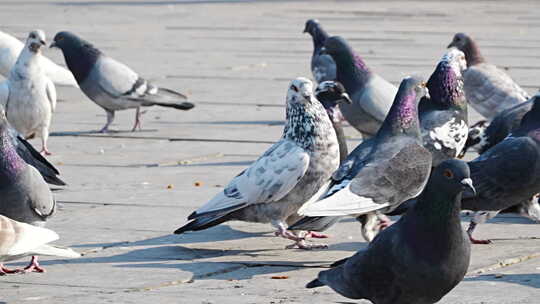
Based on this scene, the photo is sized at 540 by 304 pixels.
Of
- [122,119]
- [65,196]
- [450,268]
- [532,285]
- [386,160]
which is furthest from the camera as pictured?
[122,119]

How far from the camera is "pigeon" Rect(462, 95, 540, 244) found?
7312 millimetres

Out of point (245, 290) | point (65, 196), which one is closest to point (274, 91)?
point (65, 196)

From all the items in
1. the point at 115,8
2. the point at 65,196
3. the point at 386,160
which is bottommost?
the point at 115,8

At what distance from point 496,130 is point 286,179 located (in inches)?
84.8

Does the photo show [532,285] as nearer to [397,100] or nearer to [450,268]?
[450,268]

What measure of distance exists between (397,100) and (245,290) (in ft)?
5.73

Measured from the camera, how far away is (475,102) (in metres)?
11.3

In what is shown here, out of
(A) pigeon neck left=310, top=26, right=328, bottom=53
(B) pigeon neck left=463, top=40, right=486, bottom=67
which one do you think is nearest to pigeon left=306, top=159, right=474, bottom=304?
(B) pigeon neck left=463, top=40, right=486, bottom=67

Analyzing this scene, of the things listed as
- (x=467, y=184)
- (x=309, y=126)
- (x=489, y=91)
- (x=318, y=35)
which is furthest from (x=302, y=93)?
(x=318, y=35)

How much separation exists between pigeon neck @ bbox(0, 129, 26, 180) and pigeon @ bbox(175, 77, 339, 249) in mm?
959

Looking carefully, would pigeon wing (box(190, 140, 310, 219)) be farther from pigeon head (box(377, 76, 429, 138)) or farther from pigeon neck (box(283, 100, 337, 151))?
pigeon head (box(377, 76, 429, 138))

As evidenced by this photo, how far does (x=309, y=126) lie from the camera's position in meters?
7.32

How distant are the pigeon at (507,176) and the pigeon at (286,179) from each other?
2.67 feet

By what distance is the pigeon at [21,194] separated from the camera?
669 cm
